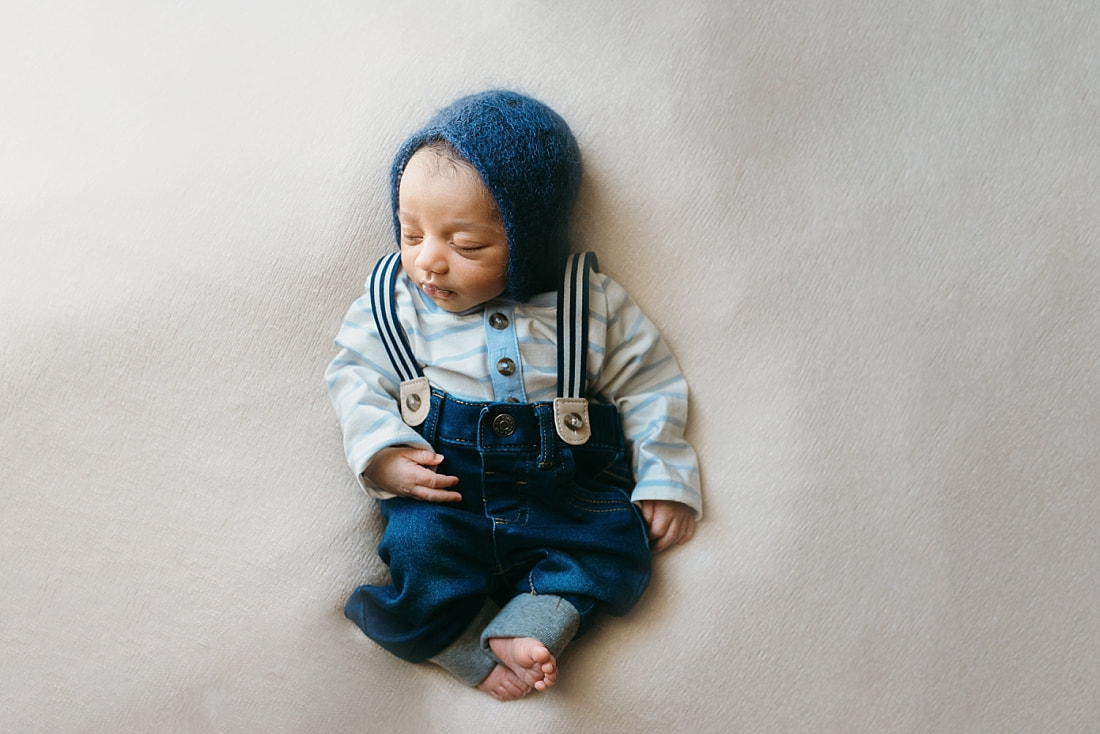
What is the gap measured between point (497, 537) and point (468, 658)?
135 mm

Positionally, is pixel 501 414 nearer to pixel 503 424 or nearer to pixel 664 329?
pixel 503 424

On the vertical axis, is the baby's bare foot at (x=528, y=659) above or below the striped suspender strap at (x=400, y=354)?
below

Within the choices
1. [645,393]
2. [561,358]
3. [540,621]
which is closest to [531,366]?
[561,358]

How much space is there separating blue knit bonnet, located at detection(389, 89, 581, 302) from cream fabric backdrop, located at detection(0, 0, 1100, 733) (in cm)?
8

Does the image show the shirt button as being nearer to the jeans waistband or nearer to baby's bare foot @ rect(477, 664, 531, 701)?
the jeans waistband

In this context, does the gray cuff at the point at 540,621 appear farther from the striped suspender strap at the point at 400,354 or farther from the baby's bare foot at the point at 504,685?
the striped suspender strap at the point at 400,354

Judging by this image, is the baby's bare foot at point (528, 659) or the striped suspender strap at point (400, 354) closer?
the baby's bare foot at point (528, 659)

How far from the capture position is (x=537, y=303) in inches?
46.9

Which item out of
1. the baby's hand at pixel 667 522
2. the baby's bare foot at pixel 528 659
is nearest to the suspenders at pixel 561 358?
the baby's hand at pixel 667 522

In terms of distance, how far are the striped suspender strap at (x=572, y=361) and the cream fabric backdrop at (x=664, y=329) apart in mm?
99

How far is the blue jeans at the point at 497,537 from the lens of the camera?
1.10 metres

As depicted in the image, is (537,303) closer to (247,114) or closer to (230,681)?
(247,114)

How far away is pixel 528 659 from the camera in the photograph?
1.05m

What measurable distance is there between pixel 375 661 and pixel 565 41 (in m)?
0.75
